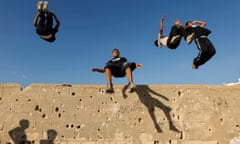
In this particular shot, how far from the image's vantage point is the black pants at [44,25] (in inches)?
301

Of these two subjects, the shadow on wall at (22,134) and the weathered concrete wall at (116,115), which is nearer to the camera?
the shadow on wall at (22,134)

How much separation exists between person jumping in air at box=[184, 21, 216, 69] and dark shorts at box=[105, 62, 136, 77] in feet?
5.39

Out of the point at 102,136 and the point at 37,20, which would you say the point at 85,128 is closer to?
the point at 102,136

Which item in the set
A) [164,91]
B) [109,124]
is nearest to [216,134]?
[164,91]

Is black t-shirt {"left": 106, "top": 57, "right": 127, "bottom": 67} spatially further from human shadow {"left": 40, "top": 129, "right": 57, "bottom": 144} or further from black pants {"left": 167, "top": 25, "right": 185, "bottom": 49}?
human shadow {"left": 40, "top": 129, "right": 57, "bottom": 144}

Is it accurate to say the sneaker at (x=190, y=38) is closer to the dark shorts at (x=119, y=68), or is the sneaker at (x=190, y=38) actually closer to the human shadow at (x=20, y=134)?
the dark shorts at (x=119, y=68)

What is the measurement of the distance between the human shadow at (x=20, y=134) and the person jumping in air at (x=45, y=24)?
2.97 metres

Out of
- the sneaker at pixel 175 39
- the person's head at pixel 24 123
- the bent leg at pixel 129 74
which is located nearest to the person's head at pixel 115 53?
the bent leg at pixel 129 74

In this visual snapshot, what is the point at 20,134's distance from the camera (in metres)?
9.23

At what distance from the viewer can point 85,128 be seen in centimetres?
948

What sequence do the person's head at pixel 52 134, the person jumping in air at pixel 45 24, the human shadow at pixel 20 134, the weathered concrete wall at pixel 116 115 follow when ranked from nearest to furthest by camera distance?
1. the person jumping in air at pixel 45 24
2. the human shadow at pixel 20 134
3. the person's head at pixel 52 134
4. the weathered concrete wall at pixel 116 115

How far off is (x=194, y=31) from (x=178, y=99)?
2710 mm

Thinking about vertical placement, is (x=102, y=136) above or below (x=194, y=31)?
below

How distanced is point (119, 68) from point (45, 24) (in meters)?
2.36
